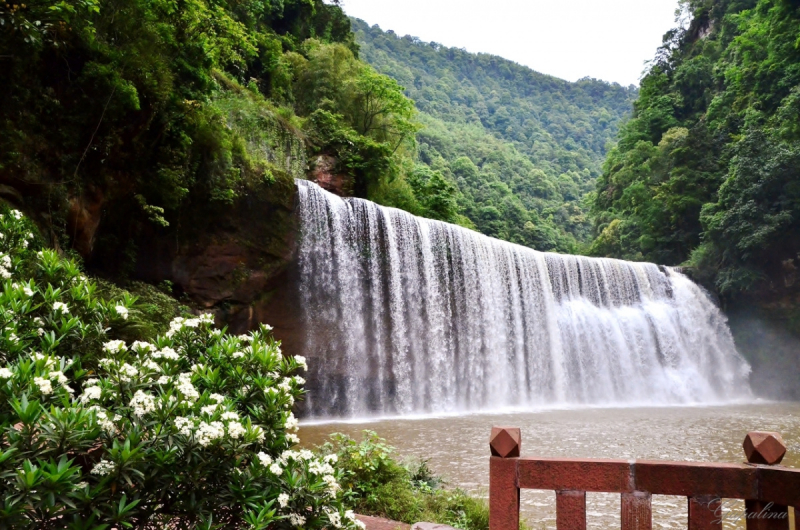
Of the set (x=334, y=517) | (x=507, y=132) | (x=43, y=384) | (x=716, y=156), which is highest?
(x=507, y=132)

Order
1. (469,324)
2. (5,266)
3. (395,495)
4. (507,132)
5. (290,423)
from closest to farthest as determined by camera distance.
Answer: (290,423) < (5,266) < (395,495) < (469,324) < (507,132)

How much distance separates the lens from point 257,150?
53.4 ft

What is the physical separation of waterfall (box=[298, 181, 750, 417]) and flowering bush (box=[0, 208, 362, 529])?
10867 mm

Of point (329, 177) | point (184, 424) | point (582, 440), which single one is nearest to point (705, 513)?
point (184, 424)

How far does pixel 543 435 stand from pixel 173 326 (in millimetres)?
8564

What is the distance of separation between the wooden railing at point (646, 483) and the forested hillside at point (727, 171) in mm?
25113

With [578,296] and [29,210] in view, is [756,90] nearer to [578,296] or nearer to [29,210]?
[578,296]

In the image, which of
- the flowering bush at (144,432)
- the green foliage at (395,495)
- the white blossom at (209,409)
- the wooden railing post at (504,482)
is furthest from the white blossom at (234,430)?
the green foliage at (395,495)

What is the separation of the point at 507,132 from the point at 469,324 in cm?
6726

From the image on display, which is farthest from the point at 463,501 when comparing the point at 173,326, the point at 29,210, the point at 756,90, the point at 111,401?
the point at 756,90

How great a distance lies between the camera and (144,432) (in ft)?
8.56

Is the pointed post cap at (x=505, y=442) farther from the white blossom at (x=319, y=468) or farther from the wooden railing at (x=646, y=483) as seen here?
the white blossom at (x=319, y=468)

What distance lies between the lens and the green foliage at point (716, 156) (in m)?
24.5

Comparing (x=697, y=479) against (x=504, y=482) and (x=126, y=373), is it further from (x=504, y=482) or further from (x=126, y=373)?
(x=126, y=373)
